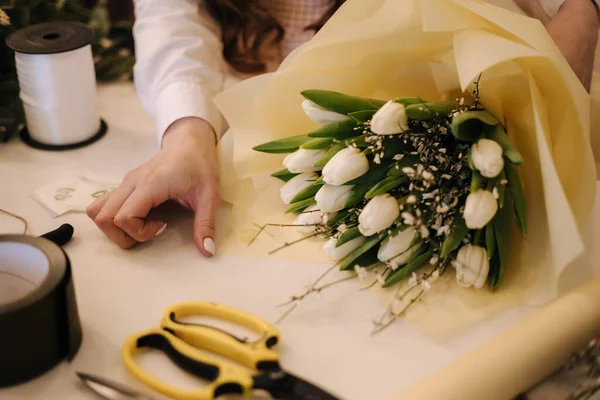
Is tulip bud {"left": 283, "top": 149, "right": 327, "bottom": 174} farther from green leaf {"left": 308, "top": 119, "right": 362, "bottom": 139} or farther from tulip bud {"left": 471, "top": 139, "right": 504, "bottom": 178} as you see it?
tulip bud {"left": 471, "top": 139, "right": 504, "bottom": 178}

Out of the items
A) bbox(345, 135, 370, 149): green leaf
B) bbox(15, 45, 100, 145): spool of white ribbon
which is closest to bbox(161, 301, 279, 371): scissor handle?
bbox(345, 135, 370, 149): green leaf

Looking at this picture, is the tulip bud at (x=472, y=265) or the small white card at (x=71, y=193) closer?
the tulip bud at (x=472, y=265)

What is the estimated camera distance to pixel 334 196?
63cm

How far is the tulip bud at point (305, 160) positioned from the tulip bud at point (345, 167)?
2.1 inches

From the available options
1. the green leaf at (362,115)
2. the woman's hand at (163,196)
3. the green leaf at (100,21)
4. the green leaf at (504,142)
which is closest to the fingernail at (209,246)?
the woman's hand at (163,196)

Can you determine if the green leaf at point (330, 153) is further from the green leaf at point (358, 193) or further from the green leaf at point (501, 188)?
the green leaf at point (501, 188)

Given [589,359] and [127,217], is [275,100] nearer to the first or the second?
[127,217]

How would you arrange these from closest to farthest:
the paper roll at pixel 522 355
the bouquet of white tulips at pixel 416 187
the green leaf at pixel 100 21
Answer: the paper roll at pixel 522 355, the bouquet of white tulips at pixel 416 187, the green leaf at pixel 100 21

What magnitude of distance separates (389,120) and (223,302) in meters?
0.24

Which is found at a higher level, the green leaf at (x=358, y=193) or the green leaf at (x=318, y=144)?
the green leaf at (x=318, y=144)

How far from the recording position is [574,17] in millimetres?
798

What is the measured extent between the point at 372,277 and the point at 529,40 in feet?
0.90

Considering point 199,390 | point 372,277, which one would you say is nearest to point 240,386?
point 199,390

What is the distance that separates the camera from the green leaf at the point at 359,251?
612 mm
